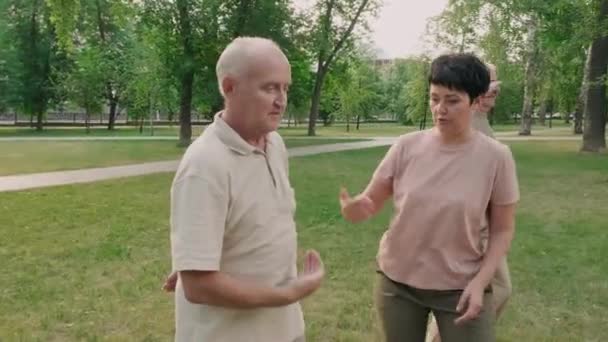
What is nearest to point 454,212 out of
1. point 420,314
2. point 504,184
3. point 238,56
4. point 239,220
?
point 504,184

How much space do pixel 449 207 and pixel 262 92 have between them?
1017 millimetres

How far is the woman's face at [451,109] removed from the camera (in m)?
2.60

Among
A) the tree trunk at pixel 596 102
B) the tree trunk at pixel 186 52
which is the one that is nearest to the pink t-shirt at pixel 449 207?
the tree trunk at pixel 596 102

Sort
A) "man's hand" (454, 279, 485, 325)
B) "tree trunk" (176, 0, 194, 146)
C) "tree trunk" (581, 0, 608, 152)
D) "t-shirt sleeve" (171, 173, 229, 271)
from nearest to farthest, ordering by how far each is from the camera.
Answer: "t-shirt sleeve" (171, 173, 229, 271) → "man's hand" (454, 279, 485, 325) → "tree trunk" (581, 0, 608, 152) → "tree trunk" (176, 0, 194, 146)

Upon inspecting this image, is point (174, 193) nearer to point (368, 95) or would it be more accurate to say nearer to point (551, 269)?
point (551, 269)

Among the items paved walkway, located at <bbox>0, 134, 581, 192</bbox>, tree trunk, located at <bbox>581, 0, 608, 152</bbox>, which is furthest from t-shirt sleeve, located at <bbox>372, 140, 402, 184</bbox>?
tree trunk, located at <bbox>581, 0, 608, 152</bbox>

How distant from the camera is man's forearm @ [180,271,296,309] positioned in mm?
1834

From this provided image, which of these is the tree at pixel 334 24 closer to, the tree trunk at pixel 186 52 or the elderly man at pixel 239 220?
the tree trunk at pixel 186 52

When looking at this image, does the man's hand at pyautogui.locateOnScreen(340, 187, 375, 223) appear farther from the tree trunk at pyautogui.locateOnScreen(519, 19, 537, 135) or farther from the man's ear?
the tree trunk at pyautogui.locateOnScreen(519, 19, 537, 135)

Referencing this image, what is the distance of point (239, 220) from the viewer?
6.34 feet

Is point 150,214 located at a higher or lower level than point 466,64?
lower

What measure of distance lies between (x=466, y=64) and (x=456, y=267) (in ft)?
2.68

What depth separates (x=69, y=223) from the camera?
955cm

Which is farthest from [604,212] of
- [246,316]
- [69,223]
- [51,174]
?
[51,174]
